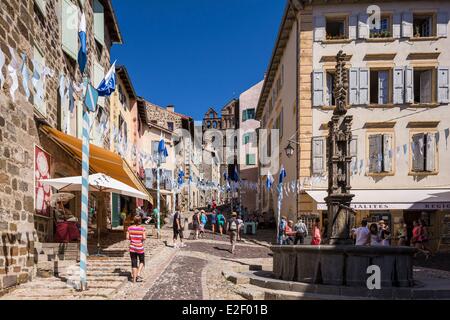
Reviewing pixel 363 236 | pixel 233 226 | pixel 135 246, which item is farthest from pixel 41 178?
pixel 233 226

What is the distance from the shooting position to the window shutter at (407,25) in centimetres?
2277

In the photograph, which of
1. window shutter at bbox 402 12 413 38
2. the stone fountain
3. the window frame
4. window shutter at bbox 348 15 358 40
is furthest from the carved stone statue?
window shutter at bbox 402 12 413 38

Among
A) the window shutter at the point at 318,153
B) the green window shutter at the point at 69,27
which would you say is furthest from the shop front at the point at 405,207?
the green window shutter at the point at 69,27

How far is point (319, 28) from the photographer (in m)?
23.1

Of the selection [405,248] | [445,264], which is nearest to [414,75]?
[445,264]

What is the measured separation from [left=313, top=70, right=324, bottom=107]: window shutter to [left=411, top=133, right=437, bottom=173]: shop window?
4.50 m

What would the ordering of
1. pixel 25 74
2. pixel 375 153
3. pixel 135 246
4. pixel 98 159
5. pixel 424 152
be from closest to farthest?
pixel 25 74
pixel 135 246
pixel 98 159
pixel 424 152
pixel 375 153

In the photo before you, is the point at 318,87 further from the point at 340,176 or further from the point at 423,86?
the point at 340,176

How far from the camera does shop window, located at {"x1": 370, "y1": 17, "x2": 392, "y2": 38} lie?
912 inches

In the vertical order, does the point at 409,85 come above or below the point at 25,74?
above

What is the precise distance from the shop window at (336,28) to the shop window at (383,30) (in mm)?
1314

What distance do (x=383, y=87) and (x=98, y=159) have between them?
1489cm

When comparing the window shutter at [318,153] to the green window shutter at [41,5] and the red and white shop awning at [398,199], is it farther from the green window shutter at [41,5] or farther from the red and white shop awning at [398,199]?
the green window shutter at [41,5]
